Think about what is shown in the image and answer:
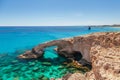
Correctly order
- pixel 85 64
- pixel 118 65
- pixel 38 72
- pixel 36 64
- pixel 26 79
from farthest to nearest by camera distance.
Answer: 1. pixel 36 64
2. pixel 85 64
3. pixel 38 72
4. pixel 26 79
5. pixel 118 65

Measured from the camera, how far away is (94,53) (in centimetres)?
991

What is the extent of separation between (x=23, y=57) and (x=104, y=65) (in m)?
24.2

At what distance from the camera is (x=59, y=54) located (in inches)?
1289

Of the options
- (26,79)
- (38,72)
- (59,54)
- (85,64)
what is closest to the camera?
(26,79)

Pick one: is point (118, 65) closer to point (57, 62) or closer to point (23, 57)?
point (57, 62)

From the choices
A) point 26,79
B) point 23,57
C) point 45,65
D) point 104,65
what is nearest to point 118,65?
point 104,65

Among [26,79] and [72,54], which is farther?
[72,54]

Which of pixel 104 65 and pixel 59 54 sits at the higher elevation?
pixel 104 65

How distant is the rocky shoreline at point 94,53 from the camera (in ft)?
24.3

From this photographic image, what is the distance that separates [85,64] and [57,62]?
203 inches

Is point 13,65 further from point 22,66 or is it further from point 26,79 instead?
point 26,79

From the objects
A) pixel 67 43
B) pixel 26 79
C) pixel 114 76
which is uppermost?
pixel 114 76

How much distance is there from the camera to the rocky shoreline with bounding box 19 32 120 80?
7.41 metres

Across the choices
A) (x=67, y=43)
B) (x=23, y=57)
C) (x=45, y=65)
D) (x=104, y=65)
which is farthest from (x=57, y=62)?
(x=104, y=65)
